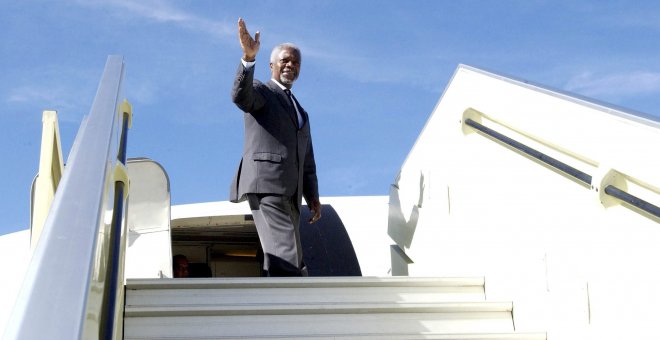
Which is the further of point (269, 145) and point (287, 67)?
point (287, 67)

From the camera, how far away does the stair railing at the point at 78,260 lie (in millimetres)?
1244

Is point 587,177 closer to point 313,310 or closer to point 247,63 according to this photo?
point 313,310

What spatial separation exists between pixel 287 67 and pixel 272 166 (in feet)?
2.00

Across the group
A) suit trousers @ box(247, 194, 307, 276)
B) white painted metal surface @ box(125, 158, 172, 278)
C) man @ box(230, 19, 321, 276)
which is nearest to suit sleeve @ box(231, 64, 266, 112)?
man @ box(230, 19, 321, 276)

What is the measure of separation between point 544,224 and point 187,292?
4.84ft

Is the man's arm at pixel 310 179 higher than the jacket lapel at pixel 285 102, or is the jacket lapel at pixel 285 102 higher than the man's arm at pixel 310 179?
the jacket lapel at pixel 285 102

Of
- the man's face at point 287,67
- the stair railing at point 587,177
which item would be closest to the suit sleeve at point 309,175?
the man's face at point 287,67

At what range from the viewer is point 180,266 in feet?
25.7

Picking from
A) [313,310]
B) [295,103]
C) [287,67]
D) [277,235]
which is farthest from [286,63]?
[313,310]

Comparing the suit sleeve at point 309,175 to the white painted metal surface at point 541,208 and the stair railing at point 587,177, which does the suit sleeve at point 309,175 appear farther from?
the stair railing at point 587,177

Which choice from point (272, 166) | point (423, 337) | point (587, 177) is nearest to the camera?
point (587, 177)

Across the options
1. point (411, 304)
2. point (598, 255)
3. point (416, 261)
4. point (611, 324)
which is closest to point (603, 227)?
point (598, 255)

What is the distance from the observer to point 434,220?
Answer: 16.8 feet

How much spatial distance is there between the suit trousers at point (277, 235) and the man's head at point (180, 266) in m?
2.89
